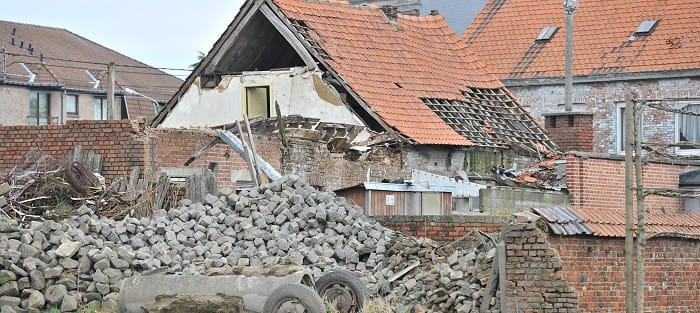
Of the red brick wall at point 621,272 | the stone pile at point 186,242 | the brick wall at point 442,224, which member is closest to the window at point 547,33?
the stone pile at point 186,242

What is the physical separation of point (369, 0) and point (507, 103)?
13962mm

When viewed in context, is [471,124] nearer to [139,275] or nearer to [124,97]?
[139,275]

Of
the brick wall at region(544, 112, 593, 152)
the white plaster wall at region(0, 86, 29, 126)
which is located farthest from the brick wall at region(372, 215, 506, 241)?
the white plaster wall at region(0, 86, 29, 126)

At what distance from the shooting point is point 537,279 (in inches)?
695

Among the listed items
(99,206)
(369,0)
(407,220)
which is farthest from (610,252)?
(369,0)

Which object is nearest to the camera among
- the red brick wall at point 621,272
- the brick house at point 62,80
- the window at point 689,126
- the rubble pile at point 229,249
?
the red brick wall at point 621,272

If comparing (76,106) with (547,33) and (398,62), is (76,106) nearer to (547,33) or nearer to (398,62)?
(547,33)

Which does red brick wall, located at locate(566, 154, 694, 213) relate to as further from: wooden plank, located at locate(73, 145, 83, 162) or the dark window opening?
the dark window opening

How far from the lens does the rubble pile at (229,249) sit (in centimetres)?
1923

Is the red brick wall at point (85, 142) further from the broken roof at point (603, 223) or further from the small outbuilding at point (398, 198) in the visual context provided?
the broken roof at point (603, 223)

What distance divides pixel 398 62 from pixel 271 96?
355 centimetres

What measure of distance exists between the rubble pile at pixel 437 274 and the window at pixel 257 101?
11452mm

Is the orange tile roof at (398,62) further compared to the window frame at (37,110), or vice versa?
the window frame at (37,110)

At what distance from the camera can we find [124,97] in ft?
214
